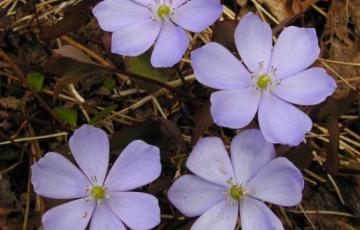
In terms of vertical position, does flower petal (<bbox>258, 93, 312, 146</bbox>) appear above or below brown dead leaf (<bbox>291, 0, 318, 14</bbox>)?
below

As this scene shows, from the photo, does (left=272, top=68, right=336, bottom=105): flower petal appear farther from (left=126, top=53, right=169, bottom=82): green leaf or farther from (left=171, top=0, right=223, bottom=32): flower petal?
(left=126, top=53, right=169, bottom=82): green leaf

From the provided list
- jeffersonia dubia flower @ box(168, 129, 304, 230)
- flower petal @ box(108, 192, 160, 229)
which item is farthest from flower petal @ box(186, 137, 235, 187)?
flower petal @ box(108, 192, 160, 229)

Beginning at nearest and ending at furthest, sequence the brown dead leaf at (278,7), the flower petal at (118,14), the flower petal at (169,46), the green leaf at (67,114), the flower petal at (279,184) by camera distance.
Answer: the flower petal at (279,184) → the flower petal at (169,46) → the flower petal at (118,14) → the green leaf at (67,114) → the brown dead leaf at (278,7)

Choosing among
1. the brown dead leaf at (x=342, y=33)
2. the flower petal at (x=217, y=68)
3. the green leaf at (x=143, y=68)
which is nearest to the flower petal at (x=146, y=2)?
the green leaf at (x=143, y=68)

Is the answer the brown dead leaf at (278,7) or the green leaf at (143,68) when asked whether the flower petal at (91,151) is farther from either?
the brown dead leaf at (278,7)

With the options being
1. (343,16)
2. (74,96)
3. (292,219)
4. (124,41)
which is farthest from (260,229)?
(343,16)

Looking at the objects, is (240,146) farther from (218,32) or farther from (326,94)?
(218,32)
